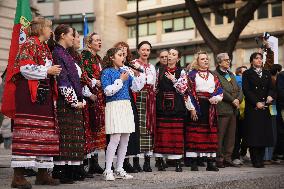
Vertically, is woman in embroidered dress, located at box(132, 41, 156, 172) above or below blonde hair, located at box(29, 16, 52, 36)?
below

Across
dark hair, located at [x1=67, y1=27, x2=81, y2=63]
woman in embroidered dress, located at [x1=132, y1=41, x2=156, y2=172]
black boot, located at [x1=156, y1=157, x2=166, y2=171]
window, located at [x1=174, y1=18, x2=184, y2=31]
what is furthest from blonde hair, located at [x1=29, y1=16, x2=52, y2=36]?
window, located at [x1=174, y1=18, x2=184, y2=31]

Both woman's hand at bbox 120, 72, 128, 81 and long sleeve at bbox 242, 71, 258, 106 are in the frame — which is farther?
long sleeve at bbox 242, 71, 258, 106

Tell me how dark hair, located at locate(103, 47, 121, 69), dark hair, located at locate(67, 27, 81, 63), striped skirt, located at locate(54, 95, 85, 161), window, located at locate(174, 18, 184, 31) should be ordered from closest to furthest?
striped skirt, located at locate(54, 95, 85, 161) → dark hair, located at locate(67, 27, 81, 63) → dark hair, located at locate(103, 47, 121, 69) → window, located at locate(174, 18, 184, 31)

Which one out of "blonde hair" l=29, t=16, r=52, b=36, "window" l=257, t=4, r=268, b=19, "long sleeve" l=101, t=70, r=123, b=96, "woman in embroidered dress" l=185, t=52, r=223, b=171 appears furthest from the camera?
"window" l=257, t=4, r=268, b=19

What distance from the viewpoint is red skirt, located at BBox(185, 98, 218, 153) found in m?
8.96

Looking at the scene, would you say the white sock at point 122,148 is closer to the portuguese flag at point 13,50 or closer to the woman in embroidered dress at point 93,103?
the woman in embroidered dress at point 93,103

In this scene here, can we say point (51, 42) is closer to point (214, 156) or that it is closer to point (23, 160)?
point (23, 160)

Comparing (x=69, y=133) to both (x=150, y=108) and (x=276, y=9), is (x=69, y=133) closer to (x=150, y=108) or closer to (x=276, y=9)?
(x=150, y=108)

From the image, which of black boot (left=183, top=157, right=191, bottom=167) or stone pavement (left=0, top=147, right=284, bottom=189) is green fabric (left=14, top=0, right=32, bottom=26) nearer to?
stone pavement (left=0, top=147, right=284, bottom=189)

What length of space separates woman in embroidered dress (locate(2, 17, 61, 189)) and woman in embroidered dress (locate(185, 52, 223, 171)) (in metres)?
3.31

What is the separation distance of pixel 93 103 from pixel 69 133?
1.05 m

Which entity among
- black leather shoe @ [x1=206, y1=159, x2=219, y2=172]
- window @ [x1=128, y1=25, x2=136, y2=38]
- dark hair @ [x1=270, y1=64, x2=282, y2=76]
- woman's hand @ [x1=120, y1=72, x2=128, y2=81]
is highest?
window @ [x1=128, y1=25, x2=136, y2=38]

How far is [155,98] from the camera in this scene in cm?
878

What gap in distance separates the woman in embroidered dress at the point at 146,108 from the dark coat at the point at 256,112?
2100 millimetres
